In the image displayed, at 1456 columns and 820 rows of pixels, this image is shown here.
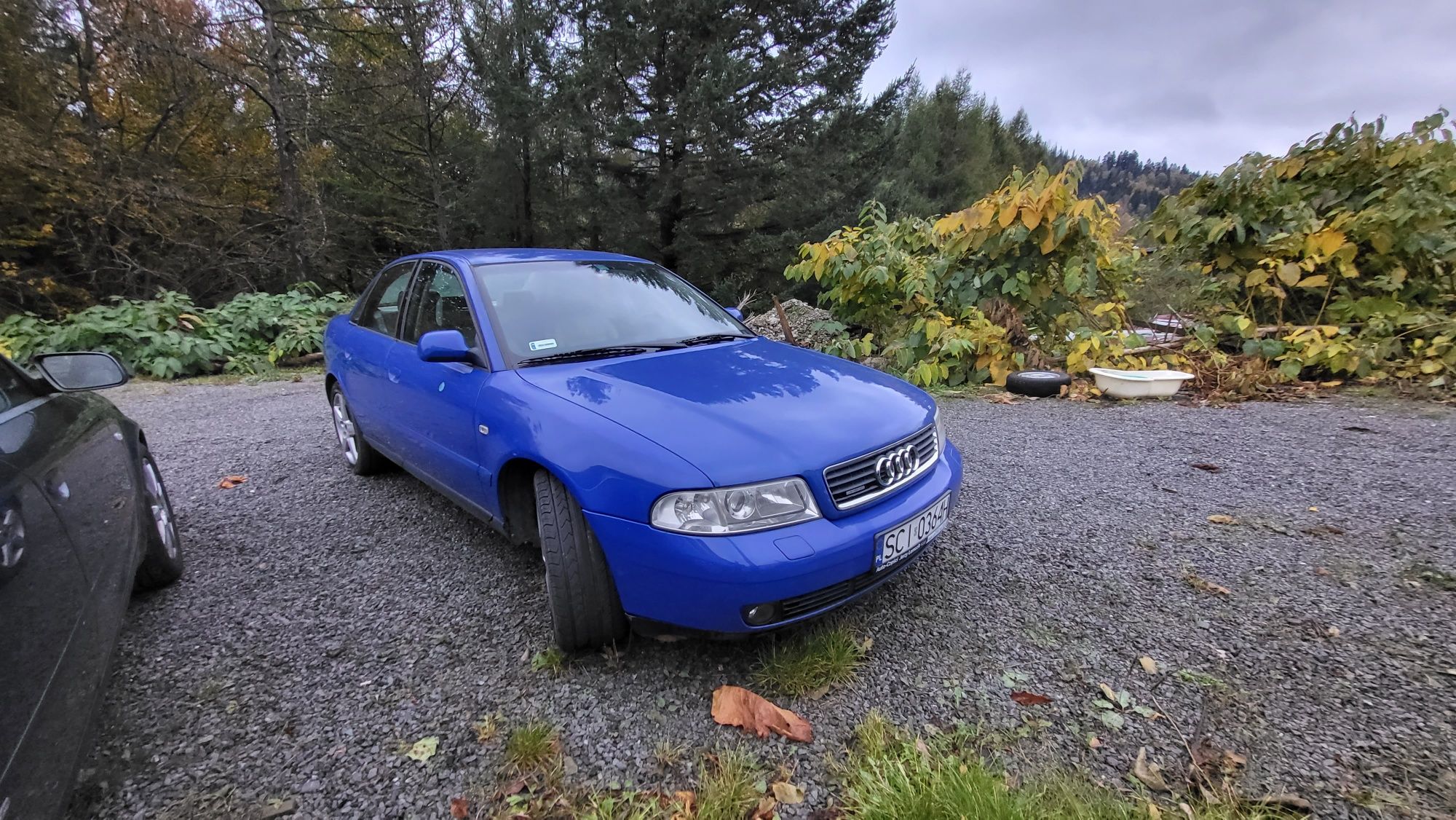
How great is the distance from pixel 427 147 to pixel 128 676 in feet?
52.8

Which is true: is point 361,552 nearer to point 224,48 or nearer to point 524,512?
point 524,512

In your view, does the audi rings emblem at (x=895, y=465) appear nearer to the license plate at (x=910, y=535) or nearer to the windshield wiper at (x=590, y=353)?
the license plate at (x=910, y=535)

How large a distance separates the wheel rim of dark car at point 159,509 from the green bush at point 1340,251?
24.8 feet

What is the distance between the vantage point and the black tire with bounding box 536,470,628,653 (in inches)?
74.9

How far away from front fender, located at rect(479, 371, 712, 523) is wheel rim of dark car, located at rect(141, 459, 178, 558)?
139 cm

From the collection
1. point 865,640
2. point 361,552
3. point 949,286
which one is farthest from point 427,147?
point 865,640

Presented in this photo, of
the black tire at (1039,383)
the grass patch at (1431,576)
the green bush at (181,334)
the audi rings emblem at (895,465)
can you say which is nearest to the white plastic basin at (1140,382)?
the black tire at (1039,383)

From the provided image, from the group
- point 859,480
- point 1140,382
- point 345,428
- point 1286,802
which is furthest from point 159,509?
point 1140,382

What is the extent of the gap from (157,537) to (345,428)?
60.0 inches

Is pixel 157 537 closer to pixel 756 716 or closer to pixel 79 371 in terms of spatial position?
pixel 79 371

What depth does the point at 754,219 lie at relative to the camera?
1473cm

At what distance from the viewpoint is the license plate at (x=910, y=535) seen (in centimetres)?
189

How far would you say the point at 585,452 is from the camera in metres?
1.86

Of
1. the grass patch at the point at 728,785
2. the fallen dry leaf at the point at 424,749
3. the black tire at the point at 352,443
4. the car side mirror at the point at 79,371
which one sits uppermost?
the car side mirror at the point at 79,371
